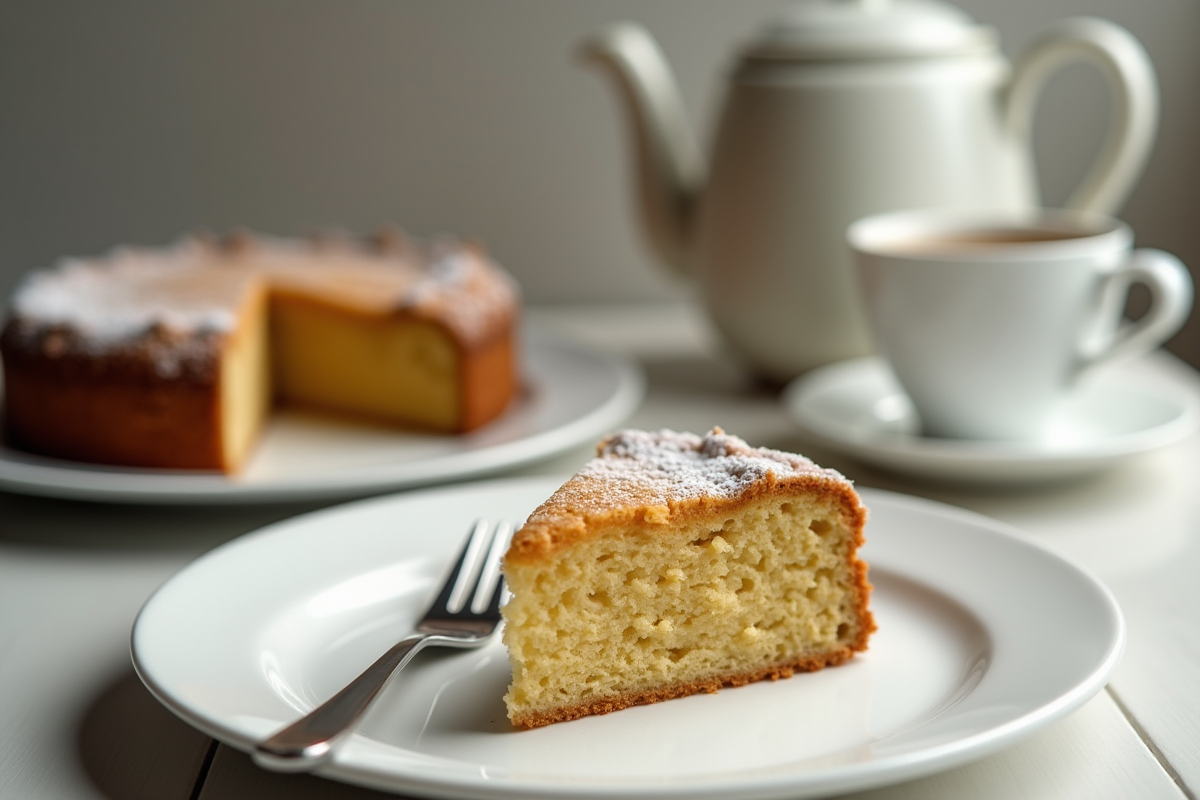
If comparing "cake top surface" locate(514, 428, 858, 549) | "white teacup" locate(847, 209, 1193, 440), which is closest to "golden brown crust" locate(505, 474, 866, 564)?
"cake top surface" locate(514, 428, 858, 549)

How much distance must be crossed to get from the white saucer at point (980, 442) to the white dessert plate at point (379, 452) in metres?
0.25

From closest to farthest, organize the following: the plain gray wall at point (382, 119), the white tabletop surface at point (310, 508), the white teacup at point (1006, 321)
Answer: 1. the white tabletop surface at point (310, 508)
2. the white teacup at point (1006, 321)
3. the plain gray wall at point (382, 119)

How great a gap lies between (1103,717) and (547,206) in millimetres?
1599

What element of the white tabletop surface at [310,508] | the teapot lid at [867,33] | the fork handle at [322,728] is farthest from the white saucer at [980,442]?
the fork handle at [322,728]

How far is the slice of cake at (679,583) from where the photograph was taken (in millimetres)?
886

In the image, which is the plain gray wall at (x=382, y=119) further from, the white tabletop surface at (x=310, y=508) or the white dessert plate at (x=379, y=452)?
the white tabletop surface at (x=310, y=508)

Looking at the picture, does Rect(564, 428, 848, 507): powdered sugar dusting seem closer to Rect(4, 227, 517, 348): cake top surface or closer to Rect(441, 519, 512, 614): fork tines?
Rect(441, 519, 512, 614): fork tines

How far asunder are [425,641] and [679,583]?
191 mm

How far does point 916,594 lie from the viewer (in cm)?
102

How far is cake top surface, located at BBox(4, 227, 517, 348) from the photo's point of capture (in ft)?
5.05

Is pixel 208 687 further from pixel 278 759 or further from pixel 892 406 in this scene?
pixel 892 406

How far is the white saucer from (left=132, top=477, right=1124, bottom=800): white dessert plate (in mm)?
175

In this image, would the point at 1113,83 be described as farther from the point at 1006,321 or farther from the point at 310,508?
the point at 310,508

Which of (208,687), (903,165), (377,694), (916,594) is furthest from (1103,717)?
(903,165)
